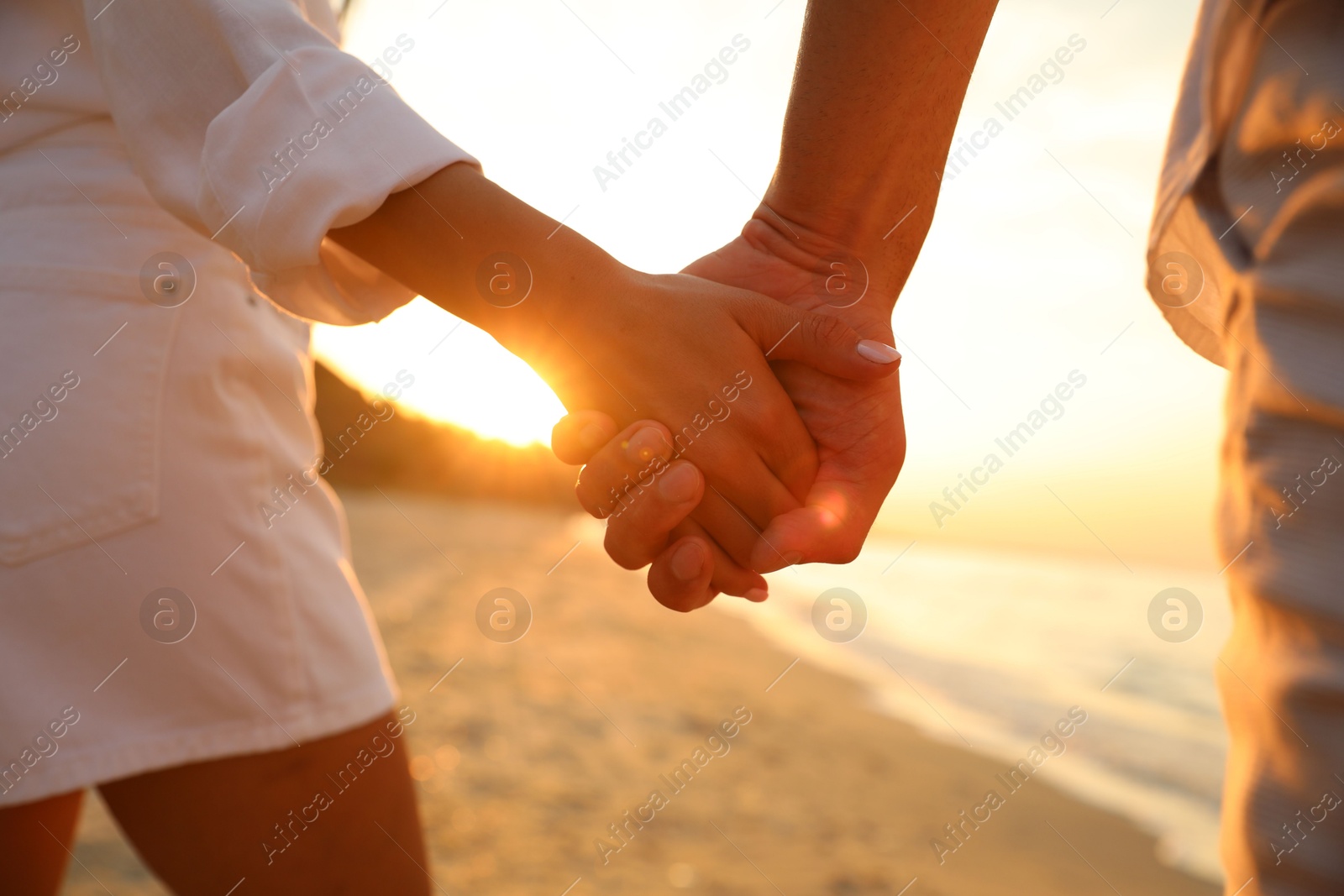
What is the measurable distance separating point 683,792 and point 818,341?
10.0 ft

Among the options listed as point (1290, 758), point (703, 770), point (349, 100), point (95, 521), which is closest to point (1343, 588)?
point (1290, 758)

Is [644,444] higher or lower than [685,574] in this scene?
higher

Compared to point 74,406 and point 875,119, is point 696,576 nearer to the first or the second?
point 875,119

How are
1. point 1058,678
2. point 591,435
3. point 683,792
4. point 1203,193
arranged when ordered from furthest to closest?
point 1058,678
point 683,792
point 591,435
point 1203,193

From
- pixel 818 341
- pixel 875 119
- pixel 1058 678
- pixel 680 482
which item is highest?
pixel 875 119

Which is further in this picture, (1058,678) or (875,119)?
(1058,678)

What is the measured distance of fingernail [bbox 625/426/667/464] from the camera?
142cm

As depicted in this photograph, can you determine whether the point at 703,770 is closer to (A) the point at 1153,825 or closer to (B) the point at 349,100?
(A) the point at 1153,825

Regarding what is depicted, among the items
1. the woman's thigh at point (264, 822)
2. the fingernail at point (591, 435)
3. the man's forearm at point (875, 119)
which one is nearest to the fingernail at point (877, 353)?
the man's forearm at point (875, 119)

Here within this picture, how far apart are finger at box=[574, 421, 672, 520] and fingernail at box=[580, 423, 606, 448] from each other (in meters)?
0.02

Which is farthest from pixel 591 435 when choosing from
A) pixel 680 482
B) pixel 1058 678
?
pixel 1058 678

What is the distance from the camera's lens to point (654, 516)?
1.53 metres

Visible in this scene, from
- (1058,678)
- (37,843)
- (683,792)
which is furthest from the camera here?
(1058,678)

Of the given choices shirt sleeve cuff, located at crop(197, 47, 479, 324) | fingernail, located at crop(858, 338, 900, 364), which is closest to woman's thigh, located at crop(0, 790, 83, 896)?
shirt sleeve cuff, located at crop(197, 47, 479, 324)
